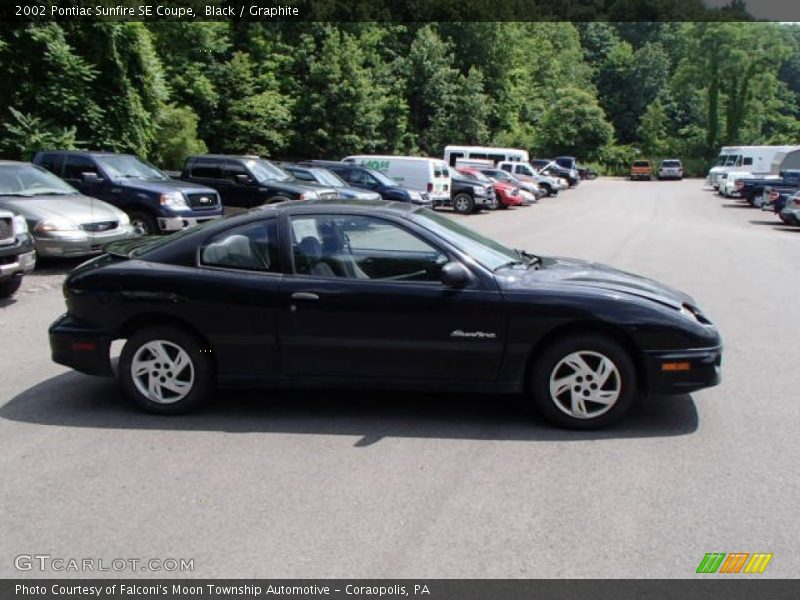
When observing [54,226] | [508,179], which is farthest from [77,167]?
[508,179]

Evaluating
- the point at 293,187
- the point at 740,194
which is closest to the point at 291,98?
the point at 740,194

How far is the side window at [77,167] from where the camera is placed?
14.6 metres

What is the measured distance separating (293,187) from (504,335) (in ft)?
43.5

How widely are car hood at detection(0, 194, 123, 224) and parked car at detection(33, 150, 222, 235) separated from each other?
74.5 inches

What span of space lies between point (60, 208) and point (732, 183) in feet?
116

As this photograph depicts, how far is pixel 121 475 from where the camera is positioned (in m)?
4.52

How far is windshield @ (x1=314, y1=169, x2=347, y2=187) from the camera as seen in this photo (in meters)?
21.4

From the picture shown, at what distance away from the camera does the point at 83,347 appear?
5641mm

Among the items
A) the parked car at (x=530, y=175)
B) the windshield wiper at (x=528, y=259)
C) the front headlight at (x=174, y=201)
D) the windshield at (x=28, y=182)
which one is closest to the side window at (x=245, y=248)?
the windshield wiper at (x=528, y=259)

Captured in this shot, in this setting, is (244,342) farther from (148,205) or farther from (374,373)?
(148,205)

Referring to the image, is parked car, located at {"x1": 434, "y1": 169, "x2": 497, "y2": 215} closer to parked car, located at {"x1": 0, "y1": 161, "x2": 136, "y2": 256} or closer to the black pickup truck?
the black pickup truck

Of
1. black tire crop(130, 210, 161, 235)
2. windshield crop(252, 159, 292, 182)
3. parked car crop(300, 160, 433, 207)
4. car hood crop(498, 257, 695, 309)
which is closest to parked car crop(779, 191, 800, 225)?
parked car crop(300, 160, 433, 207)
